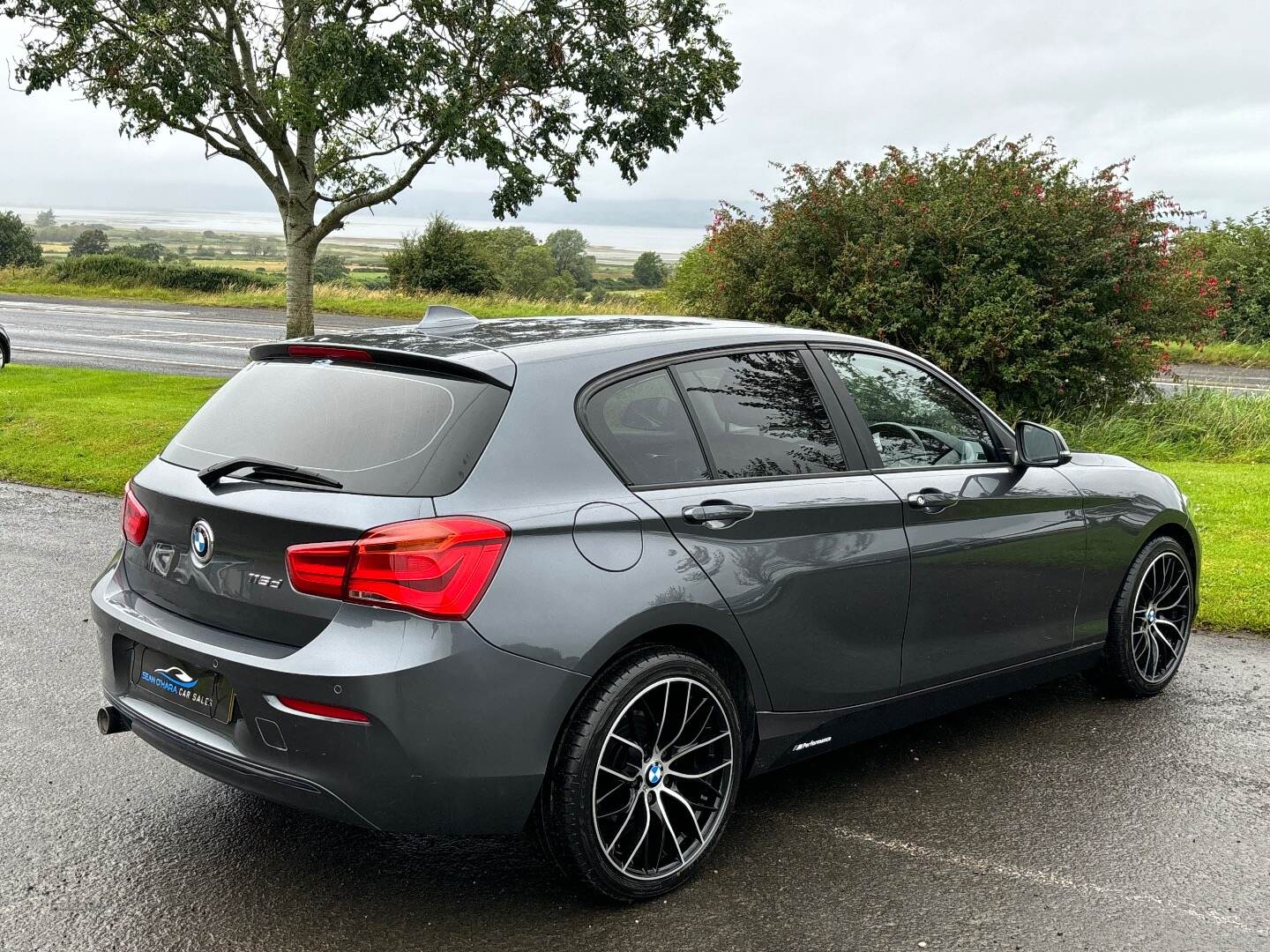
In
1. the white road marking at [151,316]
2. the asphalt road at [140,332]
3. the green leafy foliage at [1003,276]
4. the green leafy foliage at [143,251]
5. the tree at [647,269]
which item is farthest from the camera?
the tree at [647,269]

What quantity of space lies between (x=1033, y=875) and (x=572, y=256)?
3364 inches

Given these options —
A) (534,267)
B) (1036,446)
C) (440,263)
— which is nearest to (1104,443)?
(1036,446)

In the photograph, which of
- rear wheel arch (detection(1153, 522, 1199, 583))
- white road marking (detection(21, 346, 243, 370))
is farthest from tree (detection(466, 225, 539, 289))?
rear wheel arch (detection(1153, 522, 1199, 583))

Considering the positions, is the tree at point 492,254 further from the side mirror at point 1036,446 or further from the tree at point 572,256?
the side mirror at point 1036,446

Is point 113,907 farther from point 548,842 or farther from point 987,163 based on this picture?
point 987,163

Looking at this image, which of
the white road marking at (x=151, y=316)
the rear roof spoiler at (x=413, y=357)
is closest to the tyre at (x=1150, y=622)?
the rear roof spoiler at (x=413, y=357)

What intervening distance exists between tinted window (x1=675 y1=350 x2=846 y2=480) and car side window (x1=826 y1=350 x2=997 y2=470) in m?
0.24

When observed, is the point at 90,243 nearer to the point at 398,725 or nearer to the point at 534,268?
the point at 534,268

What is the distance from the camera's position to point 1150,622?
5.50 m

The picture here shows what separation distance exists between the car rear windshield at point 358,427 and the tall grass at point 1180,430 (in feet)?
34.0

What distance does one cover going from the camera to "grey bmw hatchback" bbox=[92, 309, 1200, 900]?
10.7ft

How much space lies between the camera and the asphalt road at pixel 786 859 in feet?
11.3

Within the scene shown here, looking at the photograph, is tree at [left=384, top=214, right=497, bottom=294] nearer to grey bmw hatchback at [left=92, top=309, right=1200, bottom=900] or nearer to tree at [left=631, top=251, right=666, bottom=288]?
tree at [left=631, top=251, right=666, bottom=288]

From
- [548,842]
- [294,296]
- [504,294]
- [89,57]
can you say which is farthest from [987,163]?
[504,294]
